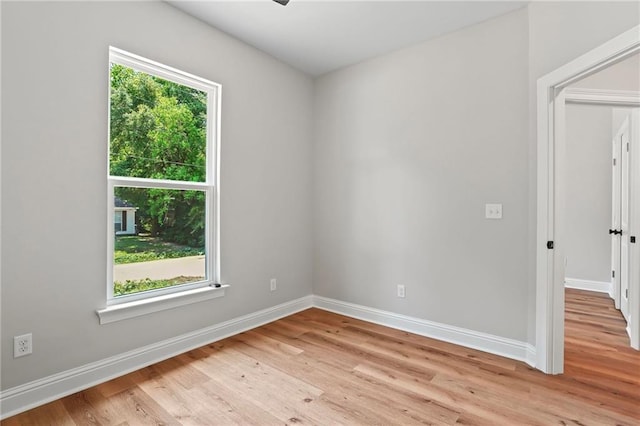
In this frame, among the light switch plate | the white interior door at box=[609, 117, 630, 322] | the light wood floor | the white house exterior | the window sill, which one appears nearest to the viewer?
the light wood floor

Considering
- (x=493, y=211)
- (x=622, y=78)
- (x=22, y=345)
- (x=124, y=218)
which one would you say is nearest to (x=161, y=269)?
(x=124, y=218)

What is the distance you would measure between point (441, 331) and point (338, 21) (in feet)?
9.34

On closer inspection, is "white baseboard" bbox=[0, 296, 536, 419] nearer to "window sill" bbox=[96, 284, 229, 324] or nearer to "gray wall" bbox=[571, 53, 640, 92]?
"window sill" bbox=[96, 284, 229, 324]

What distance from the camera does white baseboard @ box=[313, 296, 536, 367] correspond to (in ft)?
8.11

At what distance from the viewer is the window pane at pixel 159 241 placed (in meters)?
2.35

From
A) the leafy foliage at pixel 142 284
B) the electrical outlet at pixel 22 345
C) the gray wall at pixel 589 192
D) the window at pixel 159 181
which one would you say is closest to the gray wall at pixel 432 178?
the window at pixel 159 181

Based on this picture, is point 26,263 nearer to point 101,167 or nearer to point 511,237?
point 101,167

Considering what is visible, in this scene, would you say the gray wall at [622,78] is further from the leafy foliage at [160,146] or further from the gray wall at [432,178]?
the leafy foliage at [160,146]

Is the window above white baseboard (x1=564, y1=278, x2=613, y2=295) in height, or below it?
above

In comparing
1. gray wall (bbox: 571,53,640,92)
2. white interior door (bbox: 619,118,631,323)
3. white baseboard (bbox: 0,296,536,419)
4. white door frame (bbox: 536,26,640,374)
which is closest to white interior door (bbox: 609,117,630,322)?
white interior door (bbox: 619,118,631,323)

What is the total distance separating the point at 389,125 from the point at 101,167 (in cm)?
248

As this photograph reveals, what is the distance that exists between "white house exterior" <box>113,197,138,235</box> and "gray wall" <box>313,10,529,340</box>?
200cm

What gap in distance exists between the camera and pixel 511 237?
2529mm

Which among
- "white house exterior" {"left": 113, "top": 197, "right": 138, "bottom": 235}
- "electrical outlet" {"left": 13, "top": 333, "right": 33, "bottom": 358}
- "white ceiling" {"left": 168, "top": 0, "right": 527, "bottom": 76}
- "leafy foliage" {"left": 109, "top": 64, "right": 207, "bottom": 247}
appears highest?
"white ceiling" {"left": 168, "top": 0, "right": 527, "bottom": 76}
